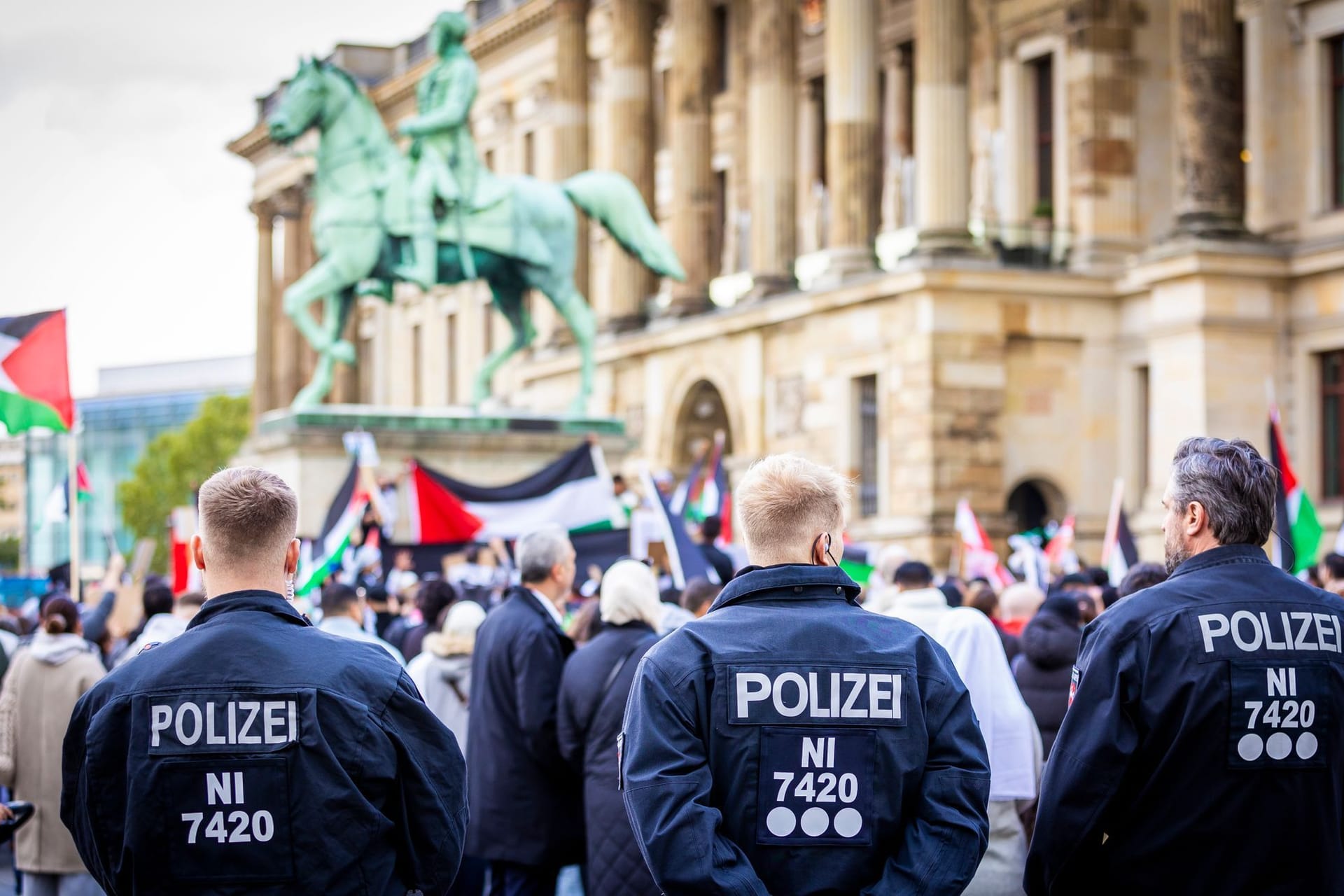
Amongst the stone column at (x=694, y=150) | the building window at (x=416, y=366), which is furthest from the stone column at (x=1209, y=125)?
the building window at (x=416, y=366)

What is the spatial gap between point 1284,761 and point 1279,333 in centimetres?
2411

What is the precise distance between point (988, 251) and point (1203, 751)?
2627cm

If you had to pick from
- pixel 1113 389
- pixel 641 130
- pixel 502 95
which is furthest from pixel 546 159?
pixel 1113 389

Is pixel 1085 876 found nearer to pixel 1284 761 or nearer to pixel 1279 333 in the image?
pixel 1284 761

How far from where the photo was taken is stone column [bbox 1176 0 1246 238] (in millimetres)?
27719

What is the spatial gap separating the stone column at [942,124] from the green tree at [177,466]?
53873mm

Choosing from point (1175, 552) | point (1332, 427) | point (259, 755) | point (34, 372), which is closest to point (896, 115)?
point (1332, 427)

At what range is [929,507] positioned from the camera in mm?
29156

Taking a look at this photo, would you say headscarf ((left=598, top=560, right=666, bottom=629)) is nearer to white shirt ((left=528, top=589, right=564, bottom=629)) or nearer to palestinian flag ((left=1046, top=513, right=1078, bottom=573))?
white shirt ((left=528, top=589, right=564, bottom=629))

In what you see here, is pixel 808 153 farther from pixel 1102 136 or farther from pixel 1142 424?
pixel 1142 424

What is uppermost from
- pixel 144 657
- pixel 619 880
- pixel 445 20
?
pixel 445 20

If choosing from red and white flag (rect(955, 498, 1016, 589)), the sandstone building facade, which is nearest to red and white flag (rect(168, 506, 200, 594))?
red and white flag (rect(955, 498, 1016, 589))

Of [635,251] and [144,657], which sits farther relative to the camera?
[635,251]

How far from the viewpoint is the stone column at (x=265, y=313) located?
210 ft
